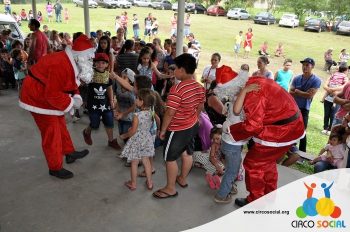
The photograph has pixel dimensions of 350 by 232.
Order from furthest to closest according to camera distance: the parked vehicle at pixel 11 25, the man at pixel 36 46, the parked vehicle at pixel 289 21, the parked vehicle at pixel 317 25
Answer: the parked vehicle at pixel 289 21
the parked vehicle at pixel 317 25
the parked vehicle at pixel 11 25
the man at pixel 36 46

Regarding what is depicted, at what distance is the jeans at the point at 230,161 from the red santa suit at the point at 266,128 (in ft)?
0.51

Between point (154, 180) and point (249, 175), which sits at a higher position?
point (249, 175)

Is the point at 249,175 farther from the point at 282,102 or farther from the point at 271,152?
the point at 282,102

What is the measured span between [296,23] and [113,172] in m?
31.0

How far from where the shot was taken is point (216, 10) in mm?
36031

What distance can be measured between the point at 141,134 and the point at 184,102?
73 centimetres

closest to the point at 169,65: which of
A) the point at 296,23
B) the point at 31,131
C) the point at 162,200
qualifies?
the point at 31,131

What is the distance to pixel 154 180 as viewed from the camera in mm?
4586

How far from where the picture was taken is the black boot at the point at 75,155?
4910 millimetres

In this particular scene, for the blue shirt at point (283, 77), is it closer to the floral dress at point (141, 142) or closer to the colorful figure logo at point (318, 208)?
the colorful figure logo at point (318, 208)

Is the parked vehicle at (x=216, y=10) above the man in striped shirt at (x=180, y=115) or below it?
above

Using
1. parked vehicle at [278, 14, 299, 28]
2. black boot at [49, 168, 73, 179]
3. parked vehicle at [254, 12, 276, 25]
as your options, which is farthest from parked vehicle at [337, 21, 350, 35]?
black boot at [49, 168, 73, 179]

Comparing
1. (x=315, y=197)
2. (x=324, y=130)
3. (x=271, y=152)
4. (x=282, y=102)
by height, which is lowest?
(x=324, y=130)

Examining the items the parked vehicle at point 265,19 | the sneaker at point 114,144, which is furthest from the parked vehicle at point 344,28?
the sneaker at point 114,144
